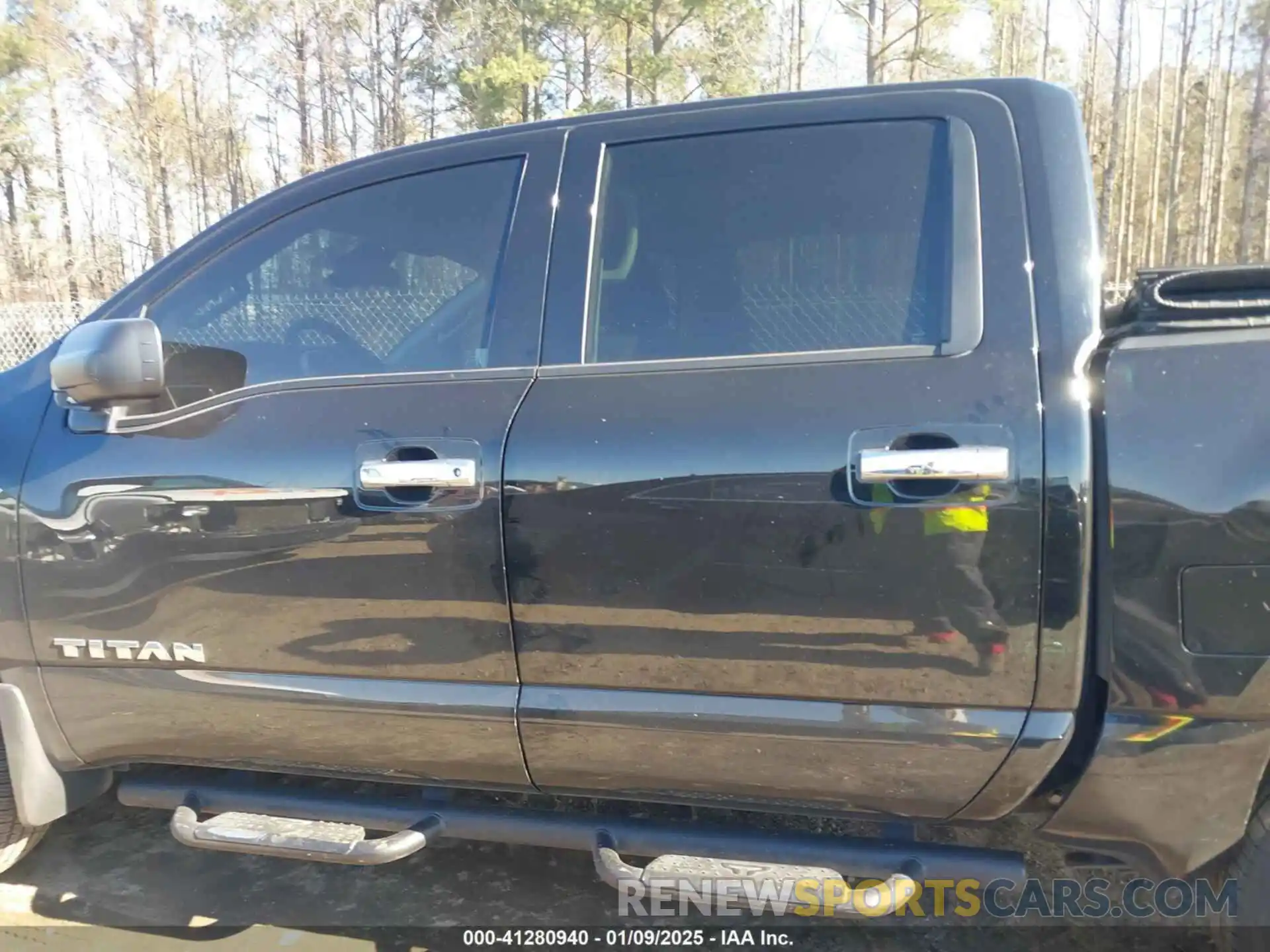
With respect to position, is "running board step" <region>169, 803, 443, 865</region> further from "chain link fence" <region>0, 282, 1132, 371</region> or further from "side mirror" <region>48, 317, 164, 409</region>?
"chain link fence" <region>0, 282, 1132, 371</region>

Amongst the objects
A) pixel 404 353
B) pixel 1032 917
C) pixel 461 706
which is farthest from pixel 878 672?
pixel 404 353

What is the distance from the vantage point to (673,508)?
1818mm

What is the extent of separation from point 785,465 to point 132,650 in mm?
1614

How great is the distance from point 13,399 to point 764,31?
86.0ft

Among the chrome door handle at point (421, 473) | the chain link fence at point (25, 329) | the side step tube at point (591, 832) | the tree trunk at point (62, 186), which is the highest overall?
the tree trunk at point (62, 186)

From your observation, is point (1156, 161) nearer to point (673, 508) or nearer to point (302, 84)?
point (302, 84)

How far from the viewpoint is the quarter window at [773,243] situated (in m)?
1.89

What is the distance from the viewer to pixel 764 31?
82.0 ft

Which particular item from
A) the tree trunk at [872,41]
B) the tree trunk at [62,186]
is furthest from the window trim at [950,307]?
the tree trunk at [62,186]

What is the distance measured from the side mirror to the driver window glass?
18 centimetres

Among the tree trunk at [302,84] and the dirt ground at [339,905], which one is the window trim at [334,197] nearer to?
the dirt ground at [339,905]

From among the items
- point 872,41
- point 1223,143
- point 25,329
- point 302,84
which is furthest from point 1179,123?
point 25,329

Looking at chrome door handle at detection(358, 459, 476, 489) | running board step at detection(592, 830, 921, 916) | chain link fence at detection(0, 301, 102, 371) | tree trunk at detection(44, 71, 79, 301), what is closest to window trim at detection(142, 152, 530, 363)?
chrome door handle at detection(358, 459, 476, 489)

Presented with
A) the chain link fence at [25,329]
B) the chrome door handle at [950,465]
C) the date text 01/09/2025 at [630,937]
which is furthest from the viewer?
the chain link fence at [25,329]
